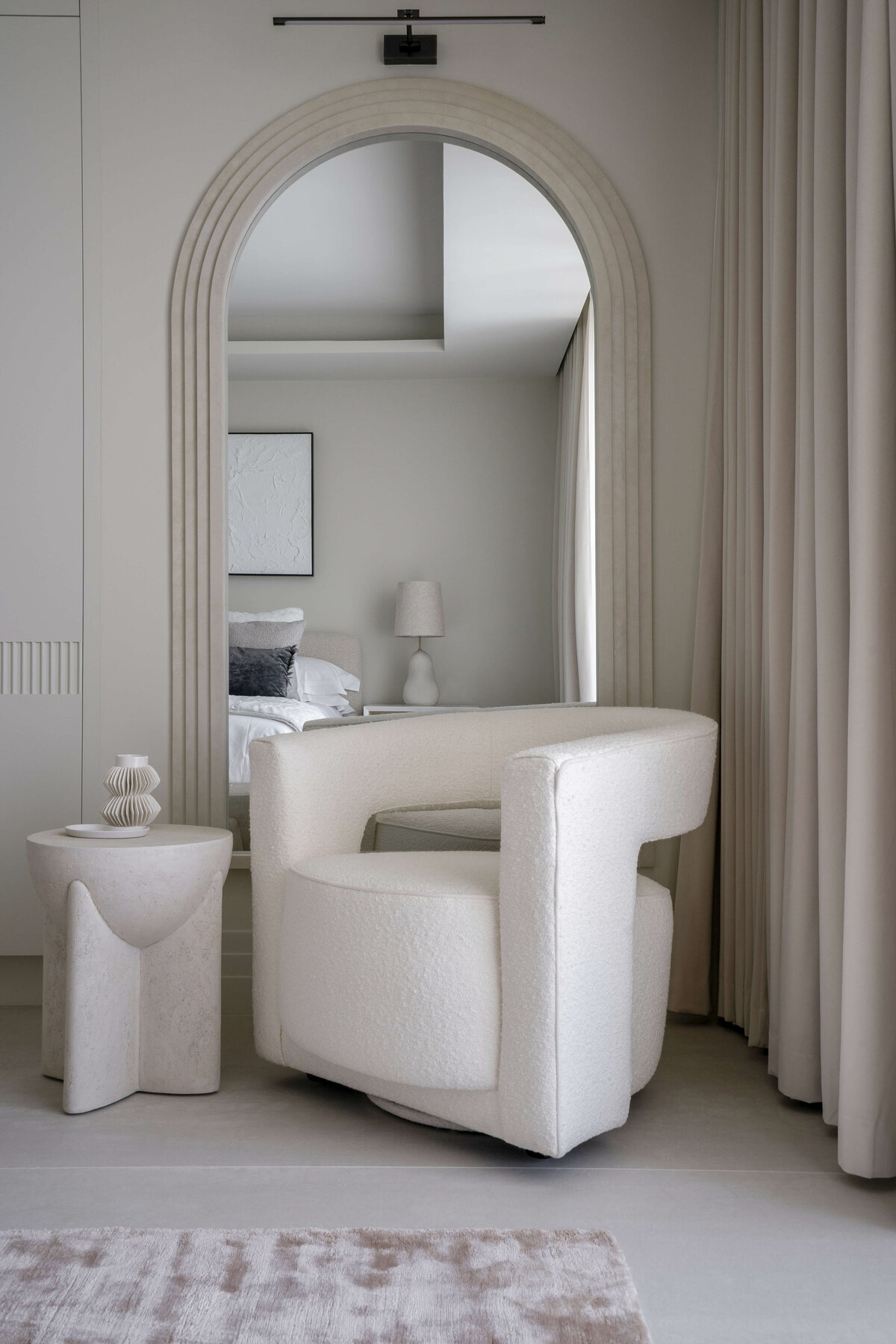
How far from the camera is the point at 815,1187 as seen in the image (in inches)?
64.1

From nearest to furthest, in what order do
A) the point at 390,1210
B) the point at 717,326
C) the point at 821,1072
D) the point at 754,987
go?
1. the point at 390,1210
2. the point at 821,1072
3. the point at 754,987
4. the point at 717,326

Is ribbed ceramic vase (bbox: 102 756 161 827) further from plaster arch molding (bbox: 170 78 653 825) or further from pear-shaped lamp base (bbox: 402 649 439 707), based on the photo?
pear-shaped lamp base (bbox: 402 649 439 707)

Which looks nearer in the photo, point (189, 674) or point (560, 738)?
point (560, 738)

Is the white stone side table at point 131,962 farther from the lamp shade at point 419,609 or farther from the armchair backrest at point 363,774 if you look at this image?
the lamp shade at point 419,609

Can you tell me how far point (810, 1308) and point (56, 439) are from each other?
2.47 metres

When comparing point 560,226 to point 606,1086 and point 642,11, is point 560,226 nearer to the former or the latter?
point 642,11

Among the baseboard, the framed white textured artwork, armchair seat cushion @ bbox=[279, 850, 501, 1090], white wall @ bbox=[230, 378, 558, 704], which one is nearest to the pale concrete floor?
armchair seat cushion @ bbox=[279, 850, 501, 1090]

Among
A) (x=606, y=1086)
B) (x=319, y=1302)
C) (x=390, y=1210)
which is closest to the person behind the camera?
(x=319, y=1302)

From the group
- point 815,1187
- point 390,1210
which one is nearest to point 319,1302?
point 390,1210

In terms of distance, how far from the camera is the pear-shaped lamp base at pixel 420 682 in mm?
2680

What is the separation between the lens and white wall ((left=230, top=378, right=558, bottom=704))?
107 inches

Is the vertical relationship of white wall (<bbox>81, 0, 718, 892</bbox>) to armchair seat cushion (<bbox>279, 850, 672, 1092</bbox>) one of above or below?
above

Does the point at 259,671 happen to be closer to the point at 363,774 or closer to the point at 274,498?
the point at 274,498

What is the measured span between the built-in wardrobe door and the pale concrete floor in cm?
94
